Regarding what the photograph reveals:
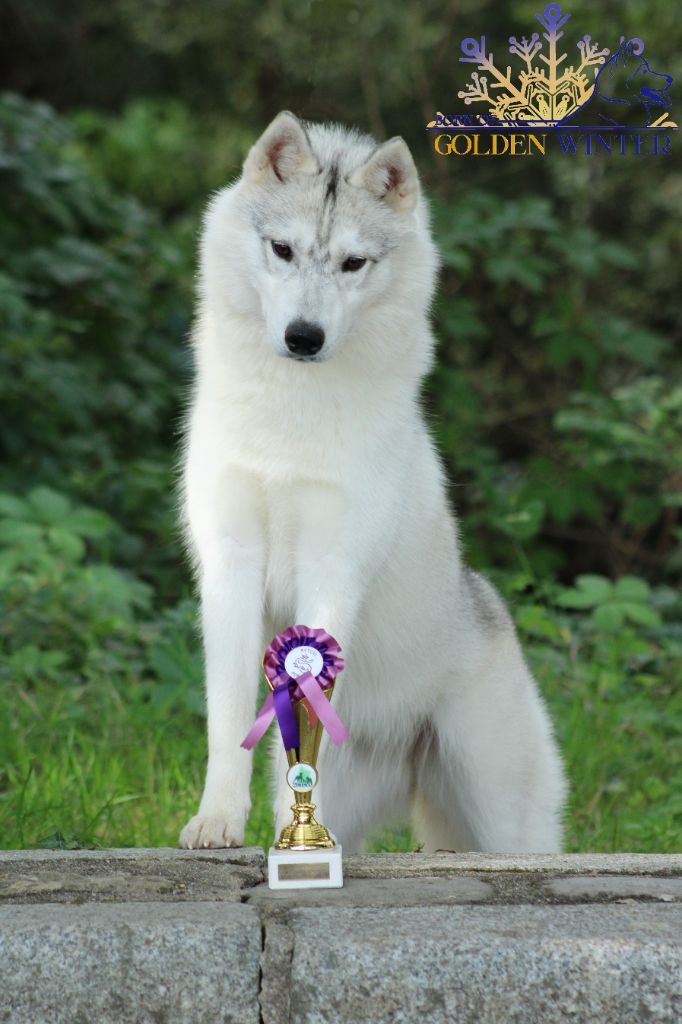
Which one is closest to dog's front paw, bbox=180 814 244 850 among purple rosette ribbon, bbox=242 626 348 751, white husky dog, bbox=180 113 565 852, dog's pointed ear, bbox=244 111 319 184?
white husky dog, bbox=180 113 565 852

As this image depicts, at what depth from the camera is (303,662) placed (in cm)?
237

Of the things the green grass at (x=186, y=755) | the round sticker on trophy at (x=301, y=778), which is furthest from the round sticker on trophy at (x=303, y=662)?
the green grass at (x=186, y=755)

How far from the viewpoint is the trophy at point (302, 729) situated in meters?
2.34

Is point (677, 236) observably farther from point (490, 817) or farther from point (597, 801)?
point (490, 817)

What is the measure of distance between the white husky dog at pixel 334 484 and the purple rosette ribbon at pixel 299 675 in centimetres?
35

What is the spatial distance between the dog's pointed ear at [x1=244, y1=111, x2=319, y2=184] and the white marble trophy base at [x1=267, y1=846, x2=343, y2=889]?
1585 mm

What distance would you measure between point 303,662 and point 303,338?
766mm

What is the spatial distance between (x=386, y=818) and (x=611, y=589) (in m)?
1.71

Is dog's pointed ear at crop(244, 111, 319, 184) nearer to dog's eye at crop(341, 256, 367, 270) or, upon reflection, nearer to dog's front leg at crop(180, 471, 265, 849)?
dog's eye at crop(341, 256, 367, 270)

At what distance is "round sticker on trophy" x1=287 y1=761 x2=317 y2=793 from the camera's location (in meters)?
2.39

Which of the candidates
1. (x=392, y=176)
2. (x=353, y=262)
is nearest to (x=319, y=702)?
(x=353, y=262)

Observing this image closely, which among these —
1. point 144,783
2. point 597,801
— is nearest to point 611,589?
point 597,801

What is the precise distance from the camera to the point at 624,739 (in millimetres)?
4531

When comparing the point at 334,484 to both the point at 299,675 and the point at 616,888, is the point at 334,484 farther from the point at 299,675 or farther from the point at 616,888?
the point at 616,888
